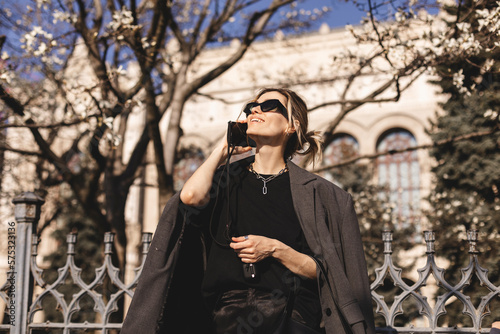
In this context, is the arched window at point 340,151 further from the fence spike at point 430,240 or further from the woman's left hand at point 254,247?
the woman's left hand at point 254,247

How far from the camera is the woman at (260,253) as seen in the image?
2.52 meters

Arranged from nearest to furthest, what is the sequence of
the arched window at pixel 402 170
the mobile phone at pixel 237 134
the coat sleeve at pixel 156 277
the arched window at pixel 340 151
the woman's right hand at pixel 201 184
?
the coat sleeve at pixel 156 277
the woman's right hand at pixel 201 184
the mobile phone at pixel 237 134
the arched window at pixel 340 151
the arched window at pixel 402 170

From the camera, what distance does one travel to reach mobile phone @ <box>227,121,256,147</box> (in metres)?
2.87

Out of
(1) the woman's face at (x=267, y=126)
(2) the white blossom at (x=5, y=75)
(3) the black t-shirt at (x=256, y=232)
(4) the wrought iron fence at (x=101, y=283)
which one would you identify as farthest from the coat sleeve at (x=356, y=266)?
(2) the white blossom at (x=5, y=75)

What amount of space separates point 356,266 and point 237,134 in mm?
980

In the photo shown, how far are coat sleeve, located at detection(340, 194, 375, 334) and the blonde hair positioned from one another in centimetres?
48

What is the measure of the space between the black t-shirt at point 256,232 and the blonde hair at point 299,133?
229mm

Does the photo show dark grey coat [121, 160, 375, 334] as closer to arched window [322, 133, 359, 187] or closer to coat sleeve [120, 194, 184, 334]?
coat sleeve [120, 194, 184, 334]

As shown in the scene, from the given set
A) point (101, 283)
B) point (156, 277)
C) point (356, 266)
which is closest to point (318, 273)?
point (356, 266)

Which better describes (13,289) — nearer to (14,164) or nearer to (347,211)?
(347,211)

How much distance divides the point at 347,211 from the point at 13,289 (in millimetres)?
3499

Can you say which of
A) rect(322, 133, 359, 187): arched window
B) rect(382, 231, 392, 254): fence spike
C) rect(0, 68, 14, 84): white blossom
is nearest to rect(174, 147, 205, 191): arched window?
rect(322, 133, 359, 187): arched window

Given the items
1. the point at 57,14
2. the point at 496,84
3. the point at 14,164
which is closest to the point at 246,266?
the point at 57,14

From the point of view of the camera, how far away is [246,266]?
8.41ft
